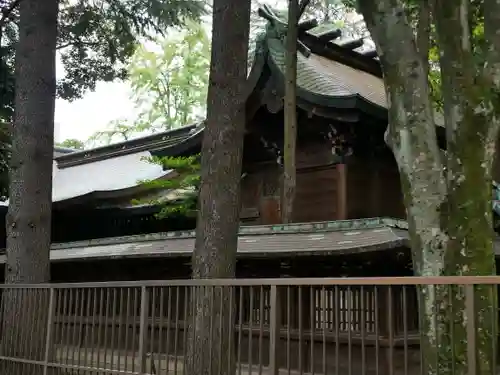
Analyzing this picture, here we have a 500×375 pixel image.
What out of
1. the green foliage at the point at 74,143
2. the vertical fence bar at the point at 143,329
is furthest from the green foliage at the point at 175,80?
the vertical fence bar at the point at 143,329

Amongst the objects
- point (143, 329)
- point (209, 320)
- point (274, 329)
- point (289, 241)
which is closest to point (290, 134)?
point (289, 241)

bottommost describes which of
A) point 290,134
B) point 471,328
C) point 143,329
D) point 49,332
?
point 49,332

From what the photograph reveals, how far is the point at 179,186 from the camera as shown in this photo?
14828 millimetres

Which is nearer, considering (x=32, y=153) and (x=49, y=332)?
(x=49, y=332)

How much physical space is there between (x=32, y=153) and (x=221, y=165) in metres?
3.76

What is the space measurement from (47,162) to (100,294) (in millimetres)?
3489

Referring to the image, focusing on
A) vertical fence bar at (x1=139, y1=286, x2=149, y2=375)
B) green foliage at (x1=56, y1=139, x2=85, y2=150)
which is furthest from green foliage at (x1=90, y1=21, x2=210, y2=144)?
vertical fence bar at (x1=139, y1=286, x2=149, y2=375)

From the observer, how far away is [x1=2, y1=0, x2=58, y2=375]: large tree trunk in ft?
28.6

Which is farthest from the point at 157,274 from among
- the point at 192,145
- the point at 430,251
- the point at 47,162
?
the point at 430,251

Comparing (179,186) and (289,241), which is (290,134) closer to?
(289,241)

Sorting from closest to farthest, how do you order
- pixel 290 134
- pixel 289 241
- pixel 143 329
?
pixel 143 329
pixel 289 241
pixel 290 134

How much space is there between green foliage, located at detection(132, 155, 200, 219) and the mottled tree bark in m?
8.44

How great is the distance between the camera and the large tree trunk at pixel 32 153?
8.72 m

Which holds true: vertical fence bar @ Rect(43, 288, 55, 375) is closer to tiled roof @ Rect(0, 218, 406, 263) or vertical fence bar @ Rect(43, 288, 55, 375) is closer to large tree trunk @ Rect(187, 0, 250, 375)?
large tree trunk @ Rect(187, 0, 250, 375)
